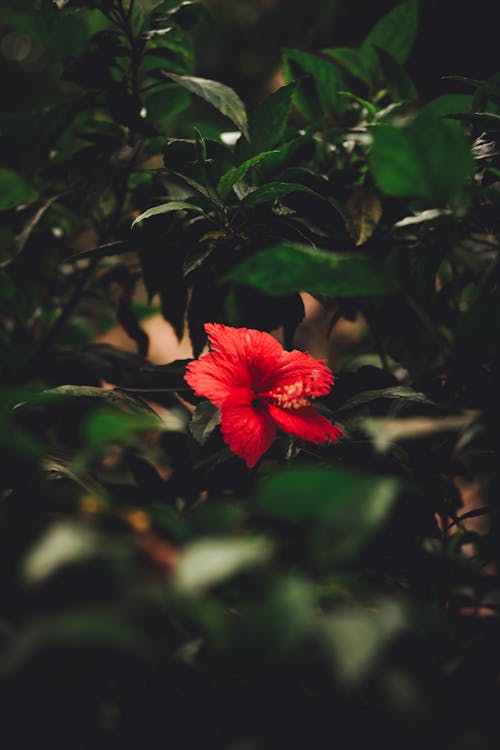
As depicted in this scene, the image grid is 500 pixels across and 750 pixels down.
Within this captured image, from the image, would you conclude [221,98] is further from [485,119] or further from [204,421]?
[204,421]

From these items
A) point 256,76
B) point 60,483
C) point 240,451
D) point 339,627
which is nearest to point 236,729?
point 339,627

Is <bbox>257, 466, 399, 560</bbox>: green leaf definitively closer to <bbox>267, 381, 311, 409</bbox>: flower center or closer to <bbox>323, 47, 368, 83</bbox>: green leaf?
<bbox>267, 381, 311, 409</bbox>: flower center

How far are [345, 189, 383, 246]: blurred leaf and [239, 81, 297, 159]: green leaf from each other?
136mm

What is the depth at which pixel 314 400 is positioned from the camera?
30.3 inches

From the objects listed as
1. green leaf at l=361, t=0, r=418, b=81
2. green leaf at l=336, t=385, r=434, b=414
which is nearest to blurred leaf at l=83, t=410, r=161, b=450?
green leaf at l=336, t=385, r=434, b=414

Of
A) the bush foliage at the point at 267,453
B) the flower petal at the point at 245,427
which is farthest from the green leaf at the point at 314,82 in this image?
the flower petal at the point at 245,427

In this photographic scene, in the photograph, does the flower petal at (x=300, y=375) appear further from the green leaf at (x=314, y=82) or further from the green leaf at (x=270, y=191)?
the green leaf at (x=314, y=82)

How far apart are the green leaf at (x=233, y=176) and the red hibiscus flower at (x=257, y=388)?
7.0 inches

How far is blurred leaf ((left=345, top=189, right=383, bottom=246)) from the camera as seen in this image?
0.78m

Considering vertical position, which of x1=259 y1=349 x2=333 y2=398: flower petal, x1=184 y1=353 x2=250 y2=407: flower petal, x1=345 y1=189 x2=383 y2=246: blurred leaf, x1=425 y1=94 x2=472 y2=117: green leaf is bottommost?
x1=259 y1=349 x2=333 y2=398: flower petal

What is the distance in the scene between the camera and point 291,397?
0.64 m

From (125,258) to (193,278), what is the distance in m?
0.59

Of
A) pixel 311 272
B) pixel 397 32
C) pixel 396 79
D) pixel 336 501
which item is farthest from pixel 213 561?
pixel 397 32

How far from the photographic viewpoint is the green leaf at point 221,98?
0.80 metres
